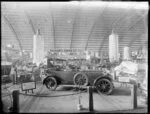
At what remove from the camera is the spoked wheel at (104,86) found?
3.52 metres

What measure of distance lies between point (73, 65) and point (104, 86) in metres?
2.10

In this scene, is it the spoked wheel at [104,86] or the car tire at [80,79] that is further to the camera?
the car tire at [80,79]

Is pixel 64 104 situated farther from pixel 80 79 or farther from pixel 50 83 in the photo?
pixel 50 83

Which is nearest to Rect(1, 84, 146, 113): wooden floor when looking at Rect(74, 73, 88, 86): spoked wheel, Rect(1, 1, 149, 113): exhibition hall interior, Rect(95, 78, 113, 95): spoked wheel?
Rect(1, 1, 149, 113): exhibition hall interior

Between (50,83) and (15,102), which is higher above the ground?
(15,102)

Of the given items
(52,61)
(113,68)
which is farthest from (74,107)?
(113,68)

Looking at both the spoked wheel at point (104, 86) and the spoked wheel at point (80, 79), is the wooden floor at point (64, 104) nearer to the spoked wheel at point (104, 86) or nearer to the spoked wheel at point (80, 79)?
the spoked wheel at point (104, 86)

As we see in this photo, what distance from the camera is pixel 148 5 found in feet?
4.21

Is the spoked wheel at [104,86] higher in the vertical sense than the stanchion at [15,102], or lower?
lower

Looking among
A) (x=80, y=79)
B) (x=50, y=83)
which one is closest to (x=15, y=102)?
(x=50, y=83)

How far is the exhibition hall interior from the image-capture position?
1981 mm

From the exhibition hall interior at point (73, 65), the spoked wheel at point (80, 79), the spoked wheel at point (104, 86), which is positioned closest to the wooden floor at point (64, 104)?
the exhibition hall interior at point (73, 65)

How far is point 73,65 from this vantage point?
17.5 feet

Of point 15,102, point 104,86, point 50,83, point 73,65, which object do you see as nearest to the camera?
point 15,102
